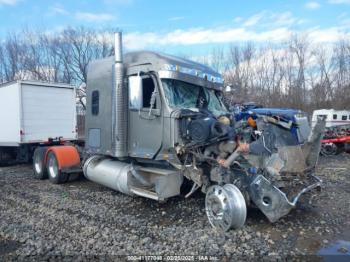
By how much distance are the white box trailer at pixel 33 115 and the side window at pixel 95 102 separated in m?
5.24

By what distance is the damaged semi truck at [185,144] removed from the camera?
5754 millimetres

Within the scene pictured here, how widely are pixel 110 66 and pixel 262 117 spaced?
3.85 meters

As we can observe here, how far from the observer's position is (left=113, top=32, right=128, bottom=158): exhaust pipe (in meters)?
7.66

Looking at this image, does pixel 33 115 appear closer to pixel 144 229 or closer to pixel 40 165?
pixel 40 165

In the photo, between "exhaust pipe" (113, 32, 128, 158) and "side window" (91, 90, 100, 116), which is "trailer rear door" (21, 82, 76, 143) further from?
"exhaust pipe" (113, 32, 128, 158)

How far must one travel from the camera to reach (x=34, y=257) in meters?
4.93

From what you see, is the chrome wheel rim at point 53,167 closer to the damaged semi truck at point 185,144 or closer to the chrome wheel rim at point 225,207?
the damaged semi truck at point 185,144

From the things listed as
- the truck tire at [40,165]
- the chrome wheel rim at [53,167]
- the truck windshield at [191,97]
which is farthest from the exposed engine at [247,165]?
the truck tire at [40,165]

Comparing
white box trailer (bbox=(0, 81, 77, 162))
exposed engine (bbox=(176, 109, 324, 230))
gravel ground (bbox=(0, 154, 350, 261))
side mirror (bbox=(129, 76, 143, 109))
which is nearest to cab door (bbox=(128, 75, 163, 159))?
side mirror (bbox=(129, 76, 143, 109))

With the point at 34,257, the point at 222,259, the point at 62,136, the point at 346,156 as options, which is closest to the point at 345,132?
the point at 346,156

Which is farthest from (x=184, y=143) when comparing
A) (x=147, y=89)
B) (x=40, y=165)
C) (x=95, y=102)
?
(x=40, y=165)

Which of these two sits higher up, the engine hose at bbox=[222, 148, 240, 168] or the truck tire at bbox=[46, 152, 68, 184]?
the engine hose at bbox=[222, 148, 240, 168]

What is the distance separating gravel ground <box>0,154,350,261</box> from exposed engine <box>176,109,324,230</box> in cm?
46

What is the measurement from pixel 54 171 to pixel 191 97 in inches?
202
